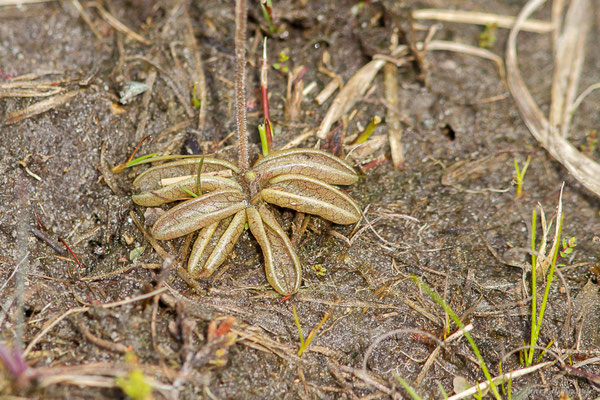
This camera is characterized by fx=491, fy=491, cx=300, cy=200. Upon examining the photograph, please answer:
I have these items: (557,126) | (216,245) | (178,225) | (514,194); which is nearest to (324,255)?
(216,245)

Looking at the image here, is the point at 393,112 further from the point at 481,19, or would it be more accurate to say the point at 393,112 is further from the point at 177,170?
the point at 177,170

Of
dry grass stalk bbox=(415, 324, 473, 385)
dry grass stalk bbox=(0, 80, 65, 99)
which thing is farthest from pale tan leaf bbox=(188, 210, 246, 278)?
dry grass stalk bbox=(0, 80, 65, 99)

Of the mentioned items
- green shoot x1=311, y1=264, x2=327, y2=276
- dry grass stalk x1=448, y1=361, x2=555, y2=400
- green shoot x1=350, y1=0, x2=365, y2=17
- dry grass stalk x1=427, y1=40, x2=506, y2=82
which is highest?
green shoot x1=350, y1=0, x2=365, y2=17

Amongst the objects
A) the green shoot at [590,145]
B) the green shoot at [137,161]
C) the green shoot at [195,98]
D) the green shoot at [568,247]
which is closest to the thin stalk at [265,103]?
the green shoot at [195,98]

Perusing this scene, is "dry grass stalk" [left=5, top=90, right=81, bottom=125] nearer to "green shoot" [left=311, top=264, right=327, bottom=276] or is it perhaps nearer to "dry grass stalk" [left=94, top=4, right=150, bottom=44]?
"dry grass stalk" [left=94, top=4, right=150, bottom=44]

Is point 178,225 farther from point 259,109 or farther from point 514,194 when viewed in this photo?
point 514,194

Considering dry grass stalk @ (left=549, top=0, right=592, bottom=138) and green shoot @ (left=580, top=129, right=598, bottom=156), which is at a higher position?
dry grass stalk @ (left=549, top=0, right=592, bottom=138)
